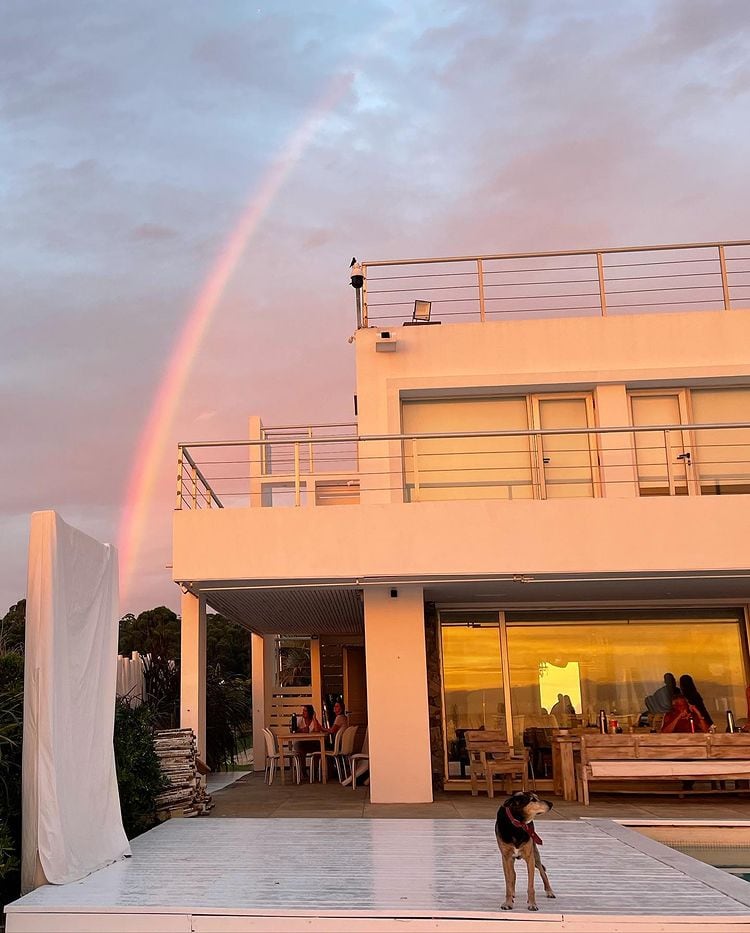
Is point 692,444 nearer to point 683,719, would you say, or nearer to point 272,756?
point 683,719

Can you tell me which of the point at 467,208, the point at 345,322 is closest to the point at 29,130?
the point at 345,322

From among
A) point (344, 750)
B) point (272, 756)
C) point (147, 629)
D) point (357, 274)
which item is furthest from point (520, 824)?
point (147, 629)

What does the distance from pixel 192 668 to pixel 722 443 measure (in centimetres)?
754

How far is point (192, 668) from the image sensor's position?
11047mm

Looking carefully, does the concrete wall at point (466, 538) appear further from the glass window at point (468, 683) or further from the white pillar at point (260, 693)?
the white pillar at point (260, 693)

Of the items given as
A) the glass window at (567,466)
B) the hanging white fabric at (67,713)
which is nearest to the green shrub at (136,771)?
the hanging white fabric at (67,713)

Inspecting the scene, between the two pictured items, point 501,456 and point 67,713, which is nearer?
point 67,713

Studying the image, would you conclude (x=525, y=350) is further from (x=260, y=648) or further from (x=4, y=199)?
(x=4, y=199)

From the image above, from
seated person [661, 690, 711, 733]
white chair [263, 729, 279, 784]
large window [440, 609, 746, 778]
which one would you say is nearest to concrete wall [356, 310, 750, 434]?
large window [440, 609, 746, 778]

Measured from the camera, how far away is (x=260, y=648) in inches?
705

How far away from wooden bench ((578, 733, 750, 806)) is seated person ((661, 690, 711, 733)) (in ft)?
3.41

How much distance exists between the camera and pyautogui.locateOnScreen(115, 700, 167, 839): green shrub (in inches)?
355

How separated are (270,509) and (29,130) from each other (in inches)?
406

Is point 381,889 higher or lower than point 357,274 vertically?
lower
